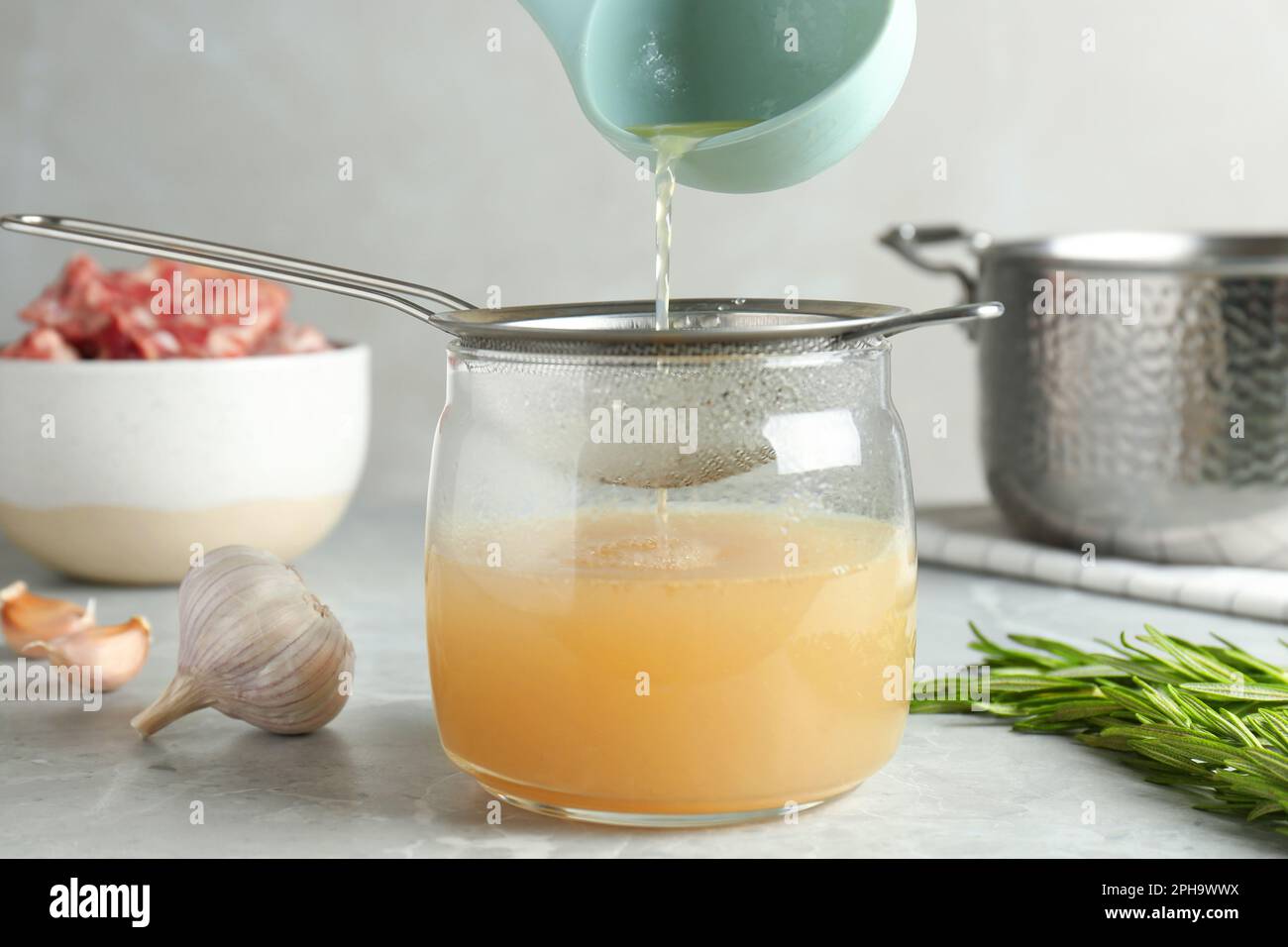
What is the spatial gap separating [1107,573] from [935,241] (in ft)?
1.33

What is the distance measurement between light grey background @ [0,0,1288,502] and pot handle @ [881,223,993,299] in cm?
35

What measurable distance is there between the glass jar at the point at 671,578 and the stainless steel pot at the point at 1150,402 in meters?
0.58

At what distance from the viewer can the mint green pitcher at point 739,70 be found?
0.88 metres

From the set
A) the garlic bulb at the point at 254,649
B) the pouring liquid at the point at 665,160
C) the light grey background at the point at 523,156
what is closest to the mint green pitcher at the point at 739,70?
the pouring liquid at the point at 665,160

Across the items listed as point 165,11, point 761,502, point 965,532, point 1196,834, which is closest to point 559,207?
point 165,11

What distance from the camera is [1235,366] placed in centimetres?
132

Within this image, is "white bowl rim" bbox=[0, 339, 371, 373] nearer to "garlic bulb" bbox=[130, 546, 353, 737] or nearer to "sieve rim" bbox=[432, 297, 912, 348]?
"garlic bulb" bbox=[130, 546, 353, 737]

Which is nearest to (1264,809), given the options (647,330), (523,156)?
(647,330)

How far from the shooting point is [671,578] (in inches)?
29.8

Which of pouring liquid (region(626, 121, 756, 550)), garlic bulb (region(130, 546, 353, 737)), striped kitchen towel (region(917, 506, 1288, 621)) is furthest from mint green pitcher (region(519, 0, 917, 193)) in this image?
striped kitchen towel (region(917, 506, 1288, 621))

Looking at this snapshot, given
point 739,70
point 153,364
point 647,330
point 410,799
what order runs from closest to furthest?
point 647,330, point 410,799, point 739,70, point 153,364

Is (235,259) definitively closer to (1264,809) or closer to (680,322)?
(680,322)
